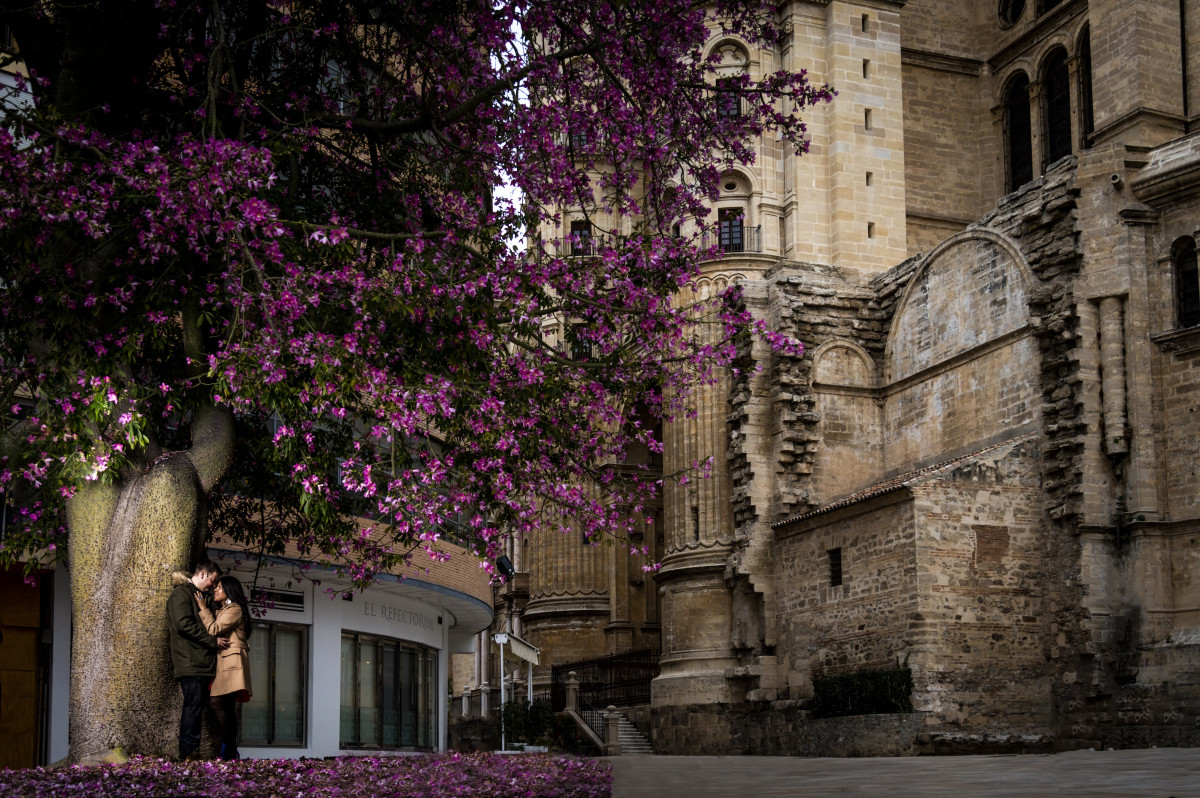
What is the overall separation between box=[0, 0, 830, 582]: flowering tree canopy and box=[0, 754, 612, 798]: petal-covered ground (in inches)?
92.2

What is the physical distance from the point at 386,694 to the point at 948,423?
54.2 feet

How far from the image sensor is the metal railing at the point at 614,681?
4472 cm

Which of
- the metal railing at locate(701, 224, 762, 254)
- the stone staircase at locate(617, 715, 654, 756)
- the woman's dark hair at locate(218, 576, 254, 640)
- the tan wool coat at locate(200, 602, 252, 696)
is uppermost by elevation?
the metal railing at locate(701, 224, 762, 254)

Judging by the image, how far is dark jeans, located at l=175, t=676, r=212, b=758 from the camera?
457 inches

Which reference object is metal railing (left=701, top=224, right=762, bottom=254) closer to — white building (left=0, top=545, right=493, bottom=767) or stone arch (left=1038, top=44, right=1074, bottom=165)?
stone arch (left=1038, top=44, right=1074, bottom=165)

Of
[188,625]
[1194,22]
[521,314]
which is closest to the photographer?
[188,625]

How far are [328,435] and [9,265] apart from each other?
3.77 metres

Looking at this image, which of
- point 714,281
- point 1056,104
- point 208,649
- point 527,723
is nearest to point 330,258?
point 208,649

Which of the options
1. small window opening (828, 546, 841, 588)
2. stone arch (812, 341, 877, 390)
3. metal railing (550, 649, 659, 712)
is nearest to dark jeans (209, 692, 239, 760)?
small window opening (828, 546, 841, 588)

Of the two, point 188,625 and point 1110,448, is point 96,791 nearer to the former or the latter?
point 188,625

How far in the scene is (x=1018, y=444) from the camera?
30.5 meters

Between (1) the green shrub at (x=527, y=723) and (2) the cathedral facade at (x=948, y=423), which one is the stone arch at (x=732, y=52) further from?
(1) the green shrub at (x=527, y=723)

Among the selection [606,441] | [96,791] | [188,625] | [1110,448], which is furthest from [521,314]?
[1110,448]

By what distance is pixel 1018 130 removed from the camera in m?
50.2
